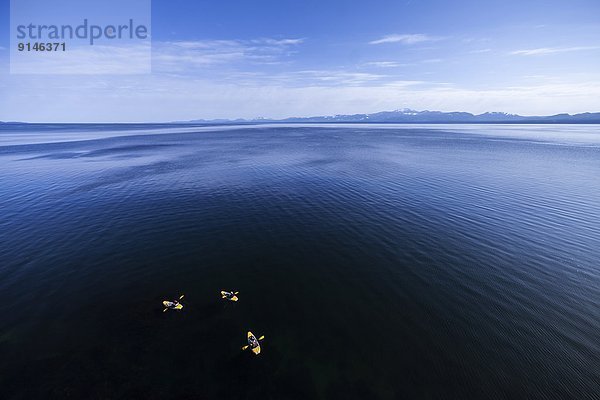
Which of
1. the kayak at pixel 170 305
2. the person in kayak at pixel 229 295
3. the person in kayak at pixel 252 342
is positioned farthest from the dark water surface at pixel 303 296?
the person in kayak at pixel 252 342

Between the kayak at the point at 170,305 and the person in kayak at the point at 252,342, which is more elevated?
the kayak at the point at 170,305

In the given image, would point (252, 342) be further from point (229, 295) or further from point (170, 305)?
point (170, 305)

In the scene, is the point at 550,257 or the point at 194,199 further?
the point at 194,199

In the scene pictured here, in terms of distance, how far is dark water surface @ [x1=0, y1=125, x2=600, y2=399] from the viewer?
1545 centimetres

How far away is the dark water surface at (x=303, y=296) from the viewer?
15.4 meters

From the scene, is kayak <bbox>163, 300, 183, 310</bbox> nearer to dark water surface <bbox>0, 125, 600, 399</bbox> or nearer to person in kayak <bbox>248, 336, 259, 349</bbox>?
dark water surface <bbox>0, 125, 600, 399</bbox>

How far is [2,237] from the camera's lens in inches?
1253

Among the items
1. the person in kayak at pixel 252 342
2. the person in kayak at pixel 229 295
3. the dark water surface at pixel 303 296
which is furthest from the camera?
the person in kayak at pixel 229 295

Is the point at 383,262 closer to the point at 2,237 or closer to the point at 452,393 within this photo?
the point at 452,393

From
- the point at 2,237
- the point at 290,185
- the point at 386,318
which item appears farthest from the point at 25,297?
the point at 290,185

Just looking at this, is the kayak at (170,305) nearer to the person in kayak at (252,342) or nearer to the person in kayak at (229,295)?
the person in kayak at (229,295)

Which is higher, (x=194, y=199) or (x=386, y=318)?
(x=194, y=199)

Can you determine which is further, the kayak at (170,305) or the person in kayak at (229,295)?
the person in kayak at (229,295)

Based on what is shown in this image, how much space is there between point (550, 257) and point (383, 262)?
1917 cm
